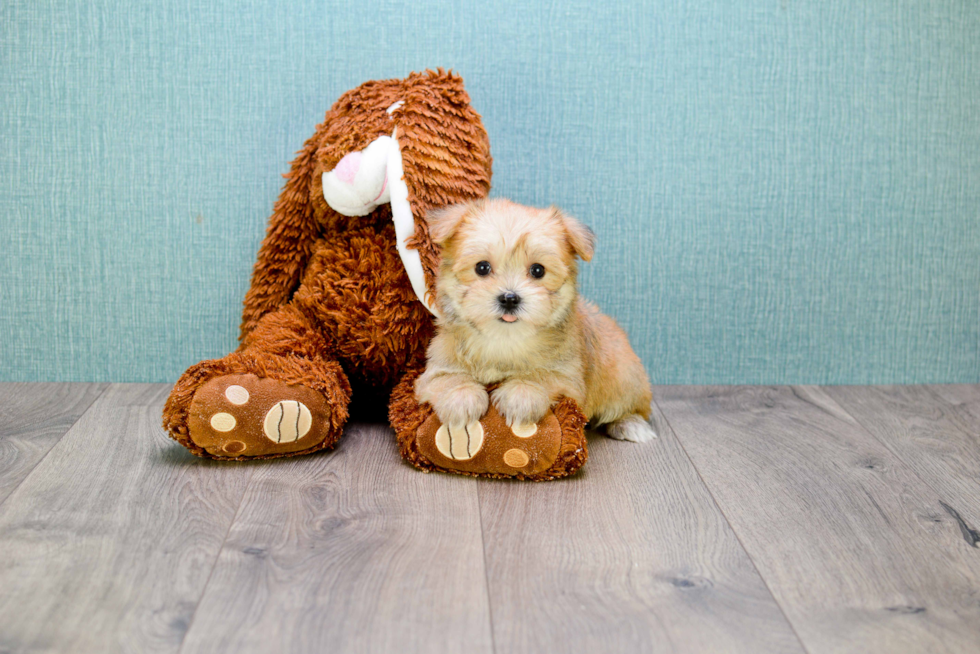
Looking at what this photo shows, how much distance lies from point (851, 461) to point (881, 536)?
361 millimetres

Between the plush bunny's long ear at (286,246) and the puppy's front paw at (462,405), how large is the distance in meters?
0.54

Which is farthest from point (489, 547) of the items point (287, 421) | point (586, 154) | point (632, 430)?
point (586, 154)

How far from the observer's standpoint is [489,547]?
52.5 inches

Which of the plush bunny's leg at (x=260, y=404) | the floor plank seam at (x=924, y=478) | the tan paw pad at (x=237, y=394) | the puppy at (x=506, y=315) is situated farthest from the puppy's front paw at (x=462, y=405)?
the floor plank seam at (x=924, y=478)

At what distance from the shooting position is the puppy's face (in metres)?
1.46

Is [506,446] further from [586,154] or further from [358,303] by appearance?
[586,154]

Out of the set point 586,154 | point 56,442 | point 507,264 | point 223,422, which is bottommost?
point 56,442

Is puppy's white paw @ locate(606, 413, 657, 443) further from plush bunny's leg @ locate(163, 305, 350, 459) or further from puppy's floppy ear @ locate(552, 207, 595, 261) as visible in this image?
plush bunny's leg @ locate(163, 305, 350, 459)

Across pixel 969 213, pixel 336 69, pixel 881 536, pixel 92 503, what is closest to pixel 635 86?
pixel 336 69

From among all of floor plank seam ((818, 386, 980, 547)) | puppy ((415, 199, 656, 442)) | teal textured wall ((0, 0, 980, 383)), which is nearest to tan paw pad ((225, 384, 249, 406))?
puppy ((415, 199, 656, 442))

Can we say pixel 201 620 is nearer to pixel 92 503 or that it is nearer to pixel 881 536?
pixel 92 503

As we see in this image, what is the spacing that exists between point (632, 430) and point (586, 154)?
69cm

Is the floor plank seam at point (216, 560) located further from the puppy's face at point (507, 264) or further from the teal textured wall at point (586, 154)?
the teal textured wall at point (586, 154)

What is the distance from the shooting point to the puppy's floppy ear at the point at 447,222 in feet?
4.97
